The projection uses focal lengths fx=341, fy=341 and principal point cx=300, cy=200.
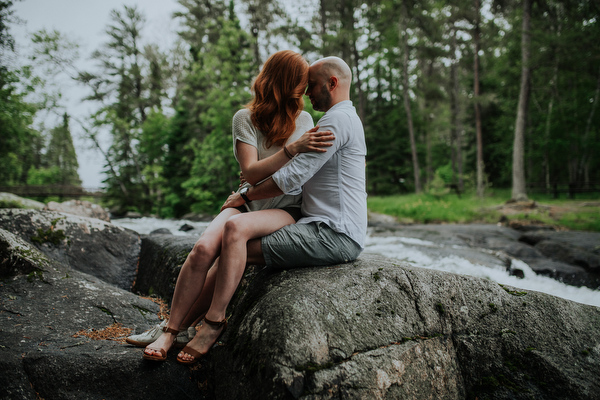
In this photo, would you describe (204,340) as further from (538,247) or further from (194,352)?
(538,247)

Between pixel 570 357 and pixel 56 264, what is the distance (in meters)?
4.25

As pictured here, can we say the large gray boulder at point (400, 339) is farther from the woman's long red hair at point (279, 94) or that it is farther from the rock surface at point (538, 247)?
the rock surface at point (538, 247)

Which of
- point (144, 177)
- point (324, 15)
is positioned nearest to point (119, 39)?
point (144, 177)

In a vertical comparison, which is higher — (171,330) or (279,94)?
(279,94)

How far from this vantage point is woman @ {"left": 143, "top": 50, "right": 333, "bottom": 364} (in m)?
2.12

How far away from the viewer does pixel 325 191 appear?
238 centimetres

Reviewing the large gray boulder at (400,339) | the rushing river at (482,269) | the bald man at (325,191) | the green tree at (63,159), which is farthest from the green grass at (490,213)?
the green tree at (63,159)

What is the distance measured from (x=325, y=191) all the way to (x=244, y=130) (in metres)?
0.72

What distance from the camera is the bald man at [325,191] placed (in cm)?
223

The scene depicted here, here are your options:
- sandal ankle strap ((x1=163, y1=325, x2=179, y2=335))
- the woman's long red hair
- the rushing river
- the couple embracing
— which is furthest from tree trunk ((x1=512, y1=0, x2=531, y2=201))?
sandal ankle strap ((x1=163, y1=325, x2=179, y2=335))

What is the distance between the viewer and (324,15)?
21.5 meters

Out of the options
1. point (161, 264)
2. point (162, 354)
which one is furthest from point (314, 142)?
point (161, 264)

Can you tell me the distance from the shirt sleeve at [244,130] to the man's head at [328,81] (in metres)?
0.51

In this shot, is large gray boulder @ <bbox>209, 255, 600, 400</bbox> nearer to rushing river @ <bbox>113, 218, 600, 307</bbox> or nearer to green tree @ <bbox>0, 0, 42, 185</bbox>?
rushing river @ <bbox>113, 218, 600, 307</bbox>
